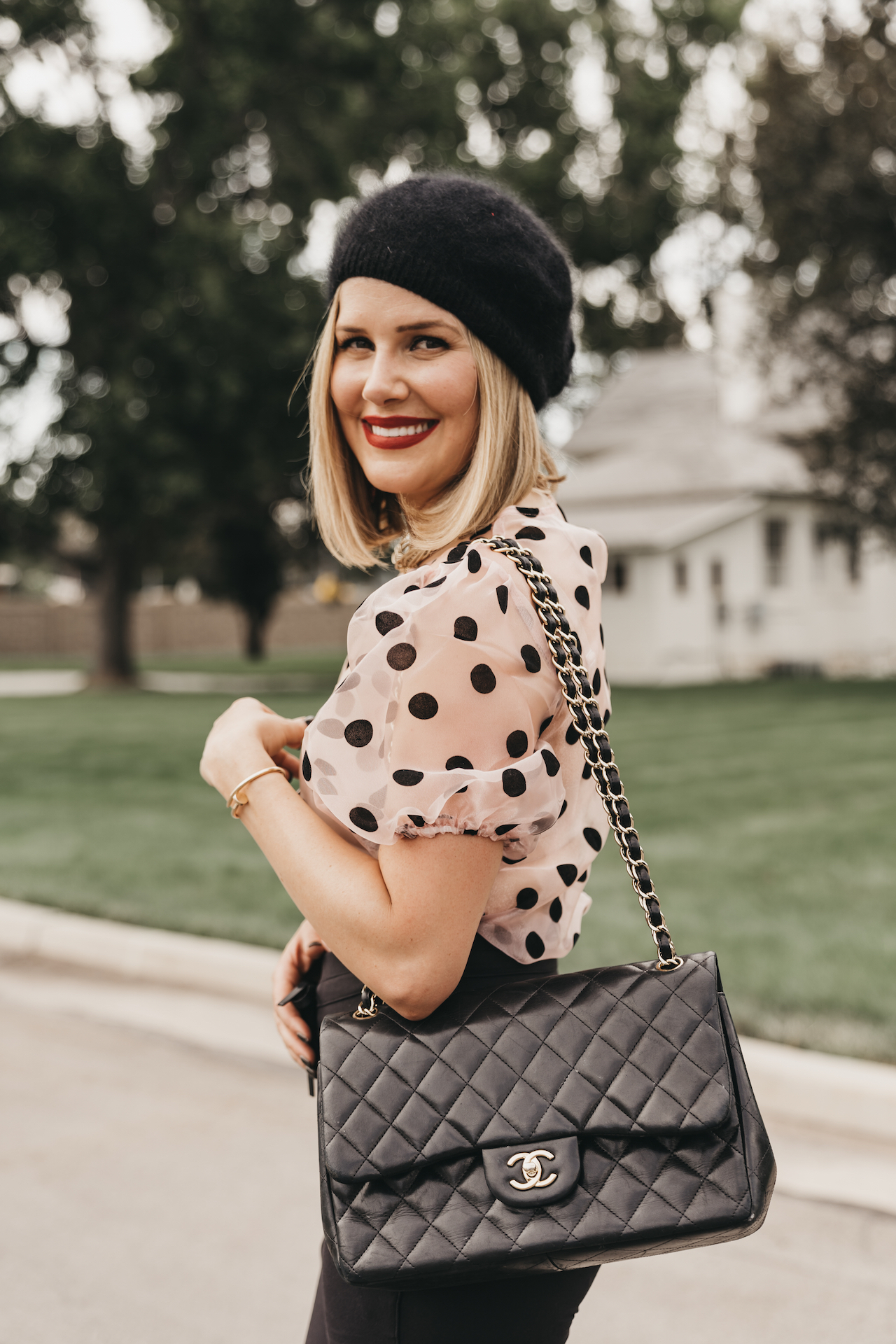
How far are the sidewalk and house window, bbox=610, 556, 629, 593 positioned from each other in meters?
20.7

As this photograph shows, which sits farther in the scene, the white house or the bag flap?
the white house

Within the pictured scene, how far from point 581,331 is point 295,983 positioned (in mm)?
12136

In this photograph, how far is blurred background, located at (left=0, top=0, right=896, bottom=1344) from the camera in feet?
11.4

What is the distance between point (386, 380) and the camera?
1.49 metres

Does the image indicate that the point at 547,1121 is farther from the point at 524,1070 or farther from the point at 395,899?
the point at 395,899

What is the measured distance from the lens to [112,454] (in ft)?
67.9

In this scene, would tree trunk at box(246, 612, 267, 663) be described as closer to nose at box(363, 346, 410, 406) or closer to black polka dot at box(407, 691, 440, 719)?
nose at box(363, 346, 410, 406)

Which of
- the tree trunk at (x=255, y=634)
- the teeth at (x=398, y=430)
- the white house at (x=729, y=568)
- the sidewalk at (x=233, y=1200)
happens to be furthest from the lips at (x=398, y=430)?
the tree trunk at (x=255, y=634)

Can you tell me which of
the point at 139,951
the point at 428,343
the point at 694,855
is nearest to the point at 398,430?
the point at 428,343

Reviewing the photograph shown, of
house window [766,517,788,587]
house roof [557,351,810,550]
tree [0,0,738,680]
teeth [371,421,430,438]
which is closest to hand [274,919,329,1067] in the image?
teeth [371,421,430,438]

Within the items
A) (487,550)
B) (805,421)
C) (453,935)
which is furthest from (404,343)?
(805,421)

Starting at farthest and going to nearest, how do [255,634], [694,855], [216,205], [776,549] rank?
[255,634], [776,549], [216,205], [694,855]

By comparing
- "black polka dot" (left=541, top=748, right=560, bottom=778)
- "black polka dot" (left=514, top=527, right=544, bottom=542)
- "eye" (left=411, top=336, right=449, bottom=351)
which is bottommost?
"black polka dot" (left=541, top=748, right=560, bottom=778)

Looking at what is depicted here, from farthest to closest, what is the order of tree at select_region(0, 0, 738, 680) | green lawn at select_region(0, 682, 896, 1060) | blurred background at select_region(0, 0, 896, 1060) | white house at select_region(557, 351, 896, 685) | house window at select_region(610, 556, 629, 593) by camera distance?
1. house window at select_region(610, 556, 629, 593)
2. white house at select_region(557, 351, 896, 685)
3. tree at select_region(0, 0, 738, 680)
4. blurred background at select_region(0, 0, 896, 1060)
5. green lawn at select_region(0, 682, 896, 1060)
